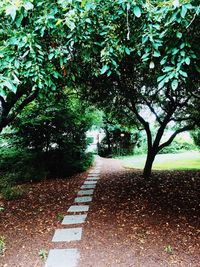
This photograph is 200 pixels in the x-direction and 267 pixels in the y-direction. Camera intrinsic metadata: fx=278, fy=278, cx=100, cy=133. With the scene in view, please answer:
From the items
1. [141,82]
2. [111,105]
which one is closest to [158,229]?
[141,82]

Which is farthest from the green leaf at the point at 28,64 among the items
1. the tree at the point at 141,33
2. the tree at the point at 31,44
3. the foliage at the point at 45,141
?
the foliage at the point at 45,141

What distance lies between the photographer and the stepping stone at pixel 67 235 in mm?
4717

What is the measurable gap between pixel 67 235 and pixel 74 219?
2.61 feet

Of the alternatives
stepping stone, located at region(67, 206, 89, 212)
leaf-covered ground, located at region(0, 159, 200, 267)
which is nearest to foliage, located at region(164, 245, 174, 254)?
leaf-covered ground, located at region(0, 159, 200, 267)

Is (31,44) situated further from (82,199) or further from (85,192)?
(85,192)

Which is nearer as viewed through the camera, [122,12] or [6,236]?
[122,12]

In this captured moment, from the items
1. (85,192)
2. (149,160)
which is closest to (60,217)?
(85,192)

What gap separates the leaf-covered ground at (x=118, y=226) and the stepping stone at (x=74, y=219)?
142 mm

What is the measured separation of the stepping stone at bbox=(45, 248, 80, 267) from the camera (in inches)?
154

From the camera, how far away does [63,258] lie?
4078 millimetres

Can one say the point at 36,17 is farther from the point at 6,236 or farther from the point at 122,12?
the point at 6,236

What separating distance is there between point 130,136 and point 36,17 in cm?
2169

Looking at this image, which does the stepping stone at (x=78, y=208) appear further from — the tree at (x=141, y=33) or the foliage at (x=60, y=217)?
the tree at (x=141, y=33)

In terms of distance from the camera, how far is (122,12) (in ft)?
11.2
